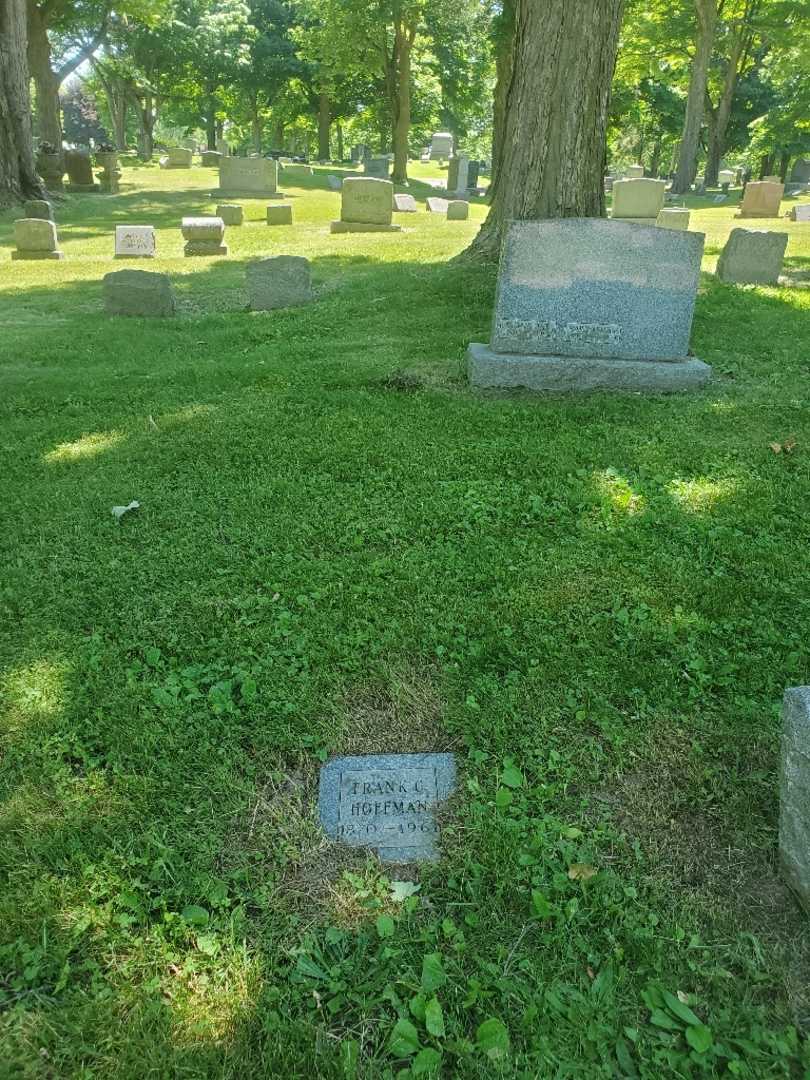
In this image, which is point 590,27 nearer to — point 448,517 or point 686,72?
point 448,517

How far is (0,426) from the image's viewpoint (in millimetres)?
5734

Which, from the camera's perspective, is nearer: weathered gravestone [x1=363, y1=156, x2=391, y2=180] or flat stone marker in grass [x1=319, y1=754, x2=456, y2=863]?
flat stone marker in grass [x1=319, y1=754, x2=456, y2=863]

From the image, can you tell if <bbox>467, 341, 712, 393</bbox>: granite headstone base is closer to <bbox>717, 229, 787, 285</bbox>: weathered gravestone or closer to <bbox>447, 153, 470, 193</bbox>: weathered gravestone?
<bbox>717, 229, 787, 285</bbox>: weathered gravestone

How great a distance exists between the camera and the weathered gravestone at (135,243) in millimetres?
14727

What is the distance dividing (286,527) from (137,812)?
191cm

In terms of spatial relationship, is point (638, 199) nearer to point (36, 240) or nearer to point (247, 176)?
point (247, 176)

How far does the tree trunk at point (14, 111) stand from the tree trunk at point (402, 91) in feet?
51.8

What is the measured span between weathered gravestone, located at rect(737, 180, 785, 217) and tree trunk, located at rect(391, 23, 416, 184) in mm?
14695

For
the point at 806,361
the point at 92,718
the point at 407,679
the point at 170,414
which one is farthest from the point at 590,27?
the point at 92,718

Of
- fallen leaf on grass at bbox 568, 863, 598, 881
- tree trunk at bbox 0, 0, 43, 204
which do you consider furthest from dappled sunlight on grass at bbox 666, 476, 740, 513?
tree trunk at bbox 0, 0, 43, 204

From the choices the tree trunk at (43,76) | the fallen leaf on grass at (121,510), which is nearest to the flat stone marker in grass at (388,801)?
the fallen leaf on grass at (121,510)

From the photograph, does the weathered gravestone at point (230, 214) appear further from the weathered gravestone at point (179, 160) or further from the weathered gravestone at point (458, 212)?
the weathered gravestone at point (179, 160)

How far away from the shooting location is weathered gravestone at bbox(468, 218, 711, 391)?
586cm

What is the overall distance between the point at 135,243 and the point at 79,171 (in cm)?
1513
